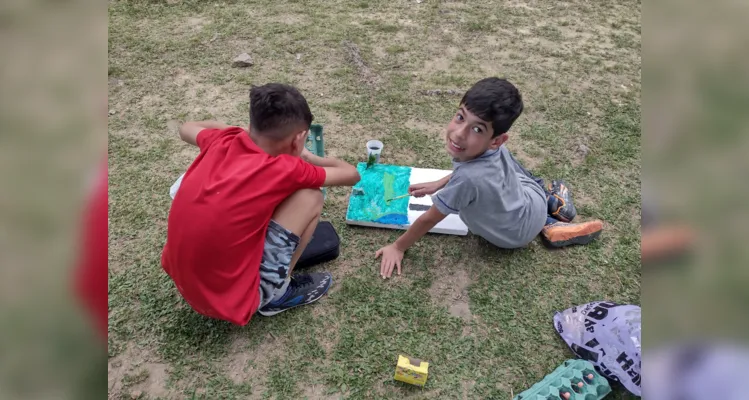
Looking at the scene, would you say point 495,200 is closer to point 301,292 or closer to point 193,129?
point 301,292

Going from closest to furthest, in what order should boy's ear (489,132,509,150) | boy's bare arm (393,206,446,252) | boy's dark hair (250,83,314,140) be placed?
boy's dark hair (250,83,314,140) < boy's ear (489,132,509,150) < boy's bare arm (393,206,446,252)

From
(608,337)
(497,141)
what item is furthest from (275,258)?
(608,337)

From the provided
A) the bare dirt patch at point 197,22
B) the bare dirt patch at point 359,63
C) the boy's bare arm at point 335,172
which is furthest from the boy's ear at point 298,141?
the bare dirt patch at point 197,22

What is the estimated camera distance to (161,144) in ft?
10.6

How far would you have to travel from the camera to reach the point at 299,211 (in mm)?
2098

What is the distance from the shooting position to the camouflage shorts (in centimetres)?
207

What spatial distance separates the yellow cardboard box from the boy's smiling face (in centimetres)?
100

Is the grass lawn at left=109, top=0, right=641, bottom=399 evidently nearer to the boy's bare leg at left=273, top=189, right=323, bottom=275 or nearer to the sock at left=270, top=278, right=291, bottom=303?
the sock at left=270, top=278, right=291, bottom=303

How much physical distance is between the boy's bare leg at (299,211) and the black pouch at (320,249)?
348 mm

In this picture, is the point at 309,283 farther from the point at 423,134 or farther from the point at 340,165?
the point at 423,134

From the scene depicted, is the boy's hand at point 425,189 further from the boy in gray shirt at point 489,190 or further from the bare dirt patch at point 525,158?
the bare dirt patch at point 525,158
